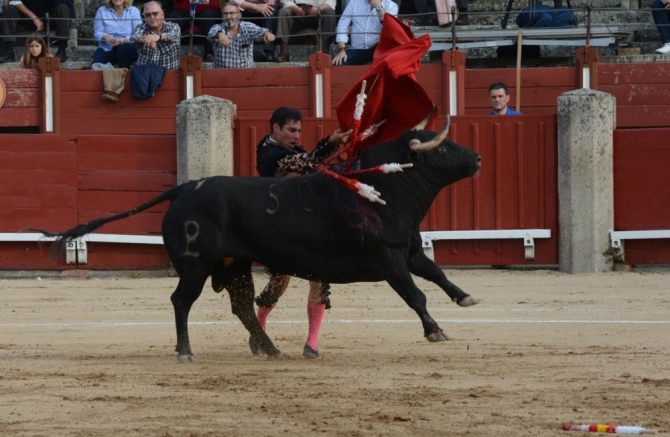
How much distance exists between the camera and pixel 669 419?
15.5ft

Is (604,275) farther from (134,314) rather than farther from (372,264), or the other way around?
(372,264)

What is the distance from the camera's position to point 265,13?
13.3 metres

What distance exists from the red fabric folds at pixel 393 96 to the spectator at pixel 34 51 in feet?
23.1

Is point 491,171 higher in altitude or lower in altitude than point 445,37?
lower

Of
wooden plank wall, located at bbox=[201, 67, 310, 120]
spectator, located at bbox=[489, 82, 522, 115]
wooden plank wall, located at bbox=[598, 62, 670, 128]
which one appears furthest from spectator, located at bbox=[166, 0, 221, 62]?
wooden plank wall, located at bbox=[598, 62, 670, 128]

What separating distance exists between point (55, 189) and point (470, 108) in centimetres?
394

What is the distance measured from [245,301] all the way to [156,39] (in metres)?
6.35

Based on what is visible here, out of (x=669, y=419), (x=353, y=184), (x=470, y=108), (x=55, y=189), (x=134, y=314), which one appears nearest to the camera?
(x=669, y=419)

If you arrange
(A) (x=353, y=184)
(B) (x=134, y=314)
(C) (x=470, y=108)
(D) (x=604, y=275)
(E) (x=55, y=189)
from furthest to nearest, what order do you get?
(C) (x=470, y=108) → (E) (x=55, y=189) → (D) (x=604, y=275) → (B) (x=134, y=314) → (A) (x=353, y=184)

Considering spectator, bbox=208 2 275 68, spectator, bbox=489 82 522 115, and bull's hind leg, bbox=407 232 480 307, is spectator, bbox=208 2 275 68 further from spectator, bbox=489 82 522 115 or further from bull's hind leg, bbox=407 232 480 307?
bull's hind leg, bbox=407 232 480 307

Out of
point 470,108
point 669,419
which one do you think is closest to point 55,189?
point 470,108

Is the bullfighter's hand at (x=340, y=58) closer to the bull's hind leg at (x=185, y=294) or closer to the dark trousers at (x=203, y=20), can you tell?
the dark trousers at (x=203, y=20)

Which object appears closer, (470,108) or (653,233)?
(653,233)

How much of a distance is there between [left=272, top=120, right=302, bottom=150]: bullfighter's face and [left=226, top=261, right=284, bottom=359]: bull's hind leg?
64cm
